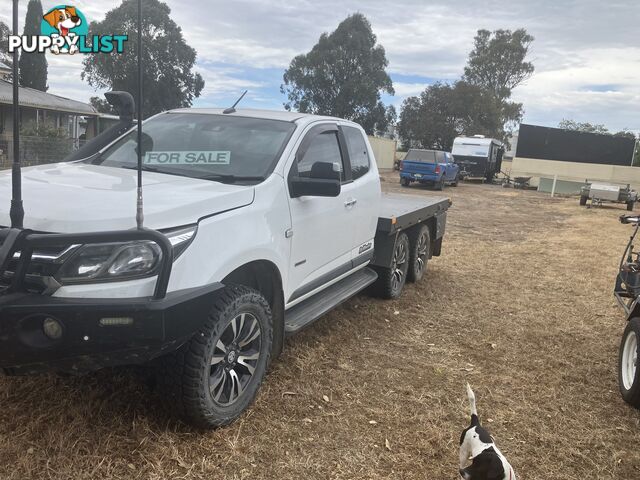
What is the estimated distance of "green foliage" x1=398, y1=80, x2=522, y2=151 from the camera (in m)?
51.0

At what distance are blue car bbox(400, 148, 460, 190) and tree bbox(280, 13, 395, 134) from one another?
2622 cm

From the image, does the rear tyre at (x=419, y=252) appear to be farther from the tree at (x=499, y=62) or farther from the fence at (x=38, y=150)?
the tree at (x=499, y=62)

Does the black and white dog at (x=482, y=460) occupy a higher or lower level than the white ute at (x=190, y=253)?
lower

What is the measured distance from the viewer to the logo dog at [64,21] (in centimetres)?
509

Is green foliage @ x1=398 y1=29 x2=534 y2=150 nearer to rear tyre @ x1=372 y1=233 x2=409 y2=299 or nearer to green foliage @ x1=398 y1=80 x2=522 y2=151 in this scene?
green foliage @ x1=398 y1=80 x2=522 y2=151

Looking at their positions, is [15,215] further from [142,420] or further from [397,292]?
[397,292]

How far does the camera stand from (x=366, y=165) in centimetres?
541

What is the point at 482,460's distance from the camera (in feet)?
8.16

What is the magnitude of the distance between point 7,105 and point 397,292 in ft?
67.5

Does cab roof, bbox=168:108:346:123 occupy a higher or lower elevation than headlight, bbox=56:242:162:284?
higher

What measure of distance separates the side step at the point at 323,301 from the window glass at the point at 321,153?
97 cm

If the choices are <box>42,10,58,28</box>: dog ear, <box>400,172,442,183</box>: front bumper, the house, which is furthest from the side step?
<box>400,172,442,183</box>: front bumper

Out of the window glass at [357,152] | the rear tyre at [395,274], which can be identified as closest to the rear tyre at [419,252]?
the rear tyre at [395,274]

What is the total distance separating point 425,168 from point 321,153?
799 inches
